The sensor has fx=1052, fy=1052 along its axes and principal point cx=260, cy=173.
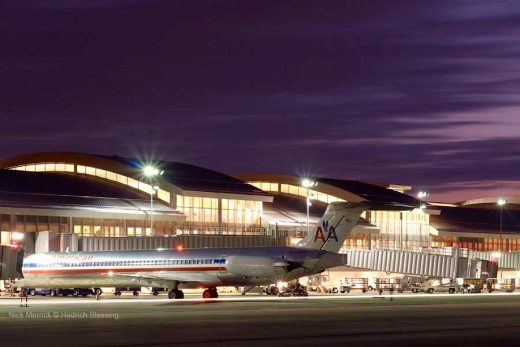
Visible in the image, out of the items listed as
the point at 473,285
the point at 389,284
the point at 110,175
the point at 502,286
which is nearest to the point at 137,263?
the point at 389,284

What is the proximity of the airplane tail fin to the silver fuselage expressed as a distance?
145 inches

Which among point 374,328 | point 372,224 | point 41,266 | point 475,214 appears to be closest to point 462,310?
point 374,328

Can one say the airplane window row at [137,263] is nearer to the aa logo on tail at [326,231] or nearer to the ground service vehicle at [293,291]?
the aa logo on tail at [326,231]

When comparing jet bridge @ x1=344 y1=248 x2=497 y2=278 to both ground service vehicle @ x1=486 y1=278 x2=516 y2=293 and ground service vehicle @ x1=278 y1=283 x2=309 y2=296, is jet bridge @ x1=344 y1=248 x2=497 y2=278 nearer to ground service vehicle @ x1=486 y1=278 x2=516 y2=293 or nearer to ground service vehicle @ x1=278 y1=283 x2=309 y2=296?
ground service vehicle @ x1=486 y1=278 x2=516 y2=293

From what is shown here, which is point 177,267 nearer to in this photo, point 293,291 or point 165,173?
point 293,291

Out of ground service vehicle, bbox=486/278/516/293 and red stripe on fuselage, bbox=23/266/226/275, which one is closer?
red stripe on fuselage, bbox=23/266/226/275

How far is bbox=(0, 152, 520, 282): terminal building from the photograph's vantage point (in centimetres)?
12362

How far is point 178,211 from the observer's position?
144 metres

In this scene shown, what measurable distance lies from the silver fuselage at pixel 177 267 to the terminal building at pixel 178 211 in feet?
28.0

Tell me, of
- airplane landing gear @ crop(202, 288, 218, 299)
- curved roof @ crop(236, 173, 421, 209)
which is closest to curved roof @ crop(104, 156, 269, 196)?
curved roof @ crop(236, 173, 421, 209)

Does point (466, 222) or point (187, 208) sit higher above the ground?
point (187, 208)

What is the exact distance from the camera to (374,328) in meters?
51.1

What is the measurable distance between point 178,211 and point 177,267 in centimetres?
5143

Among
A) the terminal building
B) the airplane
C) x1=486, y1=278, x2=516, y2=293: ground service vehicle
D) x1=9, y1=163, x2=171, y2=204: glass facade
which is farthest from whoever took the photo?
x1=9, y1=163, x2=171, y2=204: glass facade
